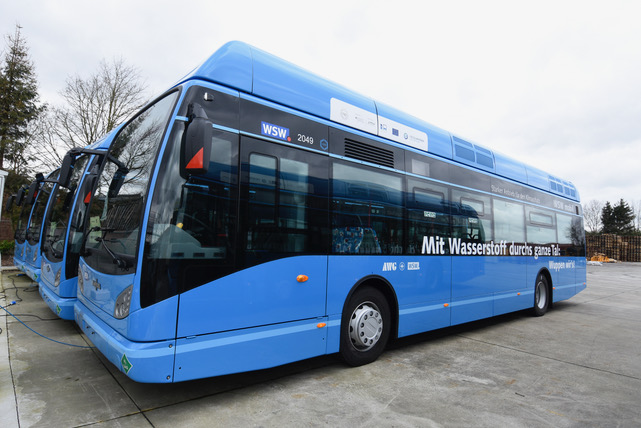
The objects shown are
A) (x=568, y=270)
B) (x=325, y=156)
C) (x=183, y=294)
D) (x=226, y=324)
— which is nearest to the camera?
(x=183, y=294)

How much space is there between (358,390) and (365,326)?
83 centimetres

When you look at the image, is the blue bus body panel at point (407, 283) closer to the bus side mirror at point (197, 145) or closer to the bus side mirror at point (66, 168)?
the bus side mirror at point (197, 145)

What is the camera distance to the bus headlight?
3.04 meters

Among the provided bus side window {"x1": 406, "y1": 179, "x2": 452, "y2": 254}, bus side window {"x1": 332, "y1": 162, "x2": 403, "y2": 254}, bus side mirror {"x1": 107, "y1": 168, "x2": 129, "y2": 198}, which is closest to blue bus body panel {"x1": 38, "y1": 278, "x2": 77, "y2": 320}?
bus side mirror {"x1": 107, "y1": 168, "x2": 129, "y2": 198}

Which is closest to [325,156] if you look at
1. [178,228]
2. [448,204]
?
[178,228]

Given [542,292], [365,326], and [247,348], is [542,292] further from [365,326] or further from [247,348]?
[247,348]

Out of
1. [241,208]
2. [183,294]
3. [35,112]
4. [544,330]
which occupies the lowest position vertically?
[544,330]

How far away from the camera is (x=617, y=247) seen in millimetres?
41250

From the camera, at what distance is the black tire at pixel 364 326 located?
14.5 ft

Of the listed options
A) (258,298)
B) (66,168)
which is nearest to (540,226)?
(258,298)

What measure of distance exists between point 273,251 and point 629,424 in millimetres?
3748

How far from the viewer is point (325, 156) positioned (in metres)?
4.31

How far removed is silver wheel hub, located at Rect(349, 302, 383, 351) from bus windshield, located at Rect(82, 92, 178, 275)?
2.65 metres

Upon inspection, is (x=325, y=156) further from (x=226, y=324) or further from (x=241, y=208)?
(x=226, y=324)
